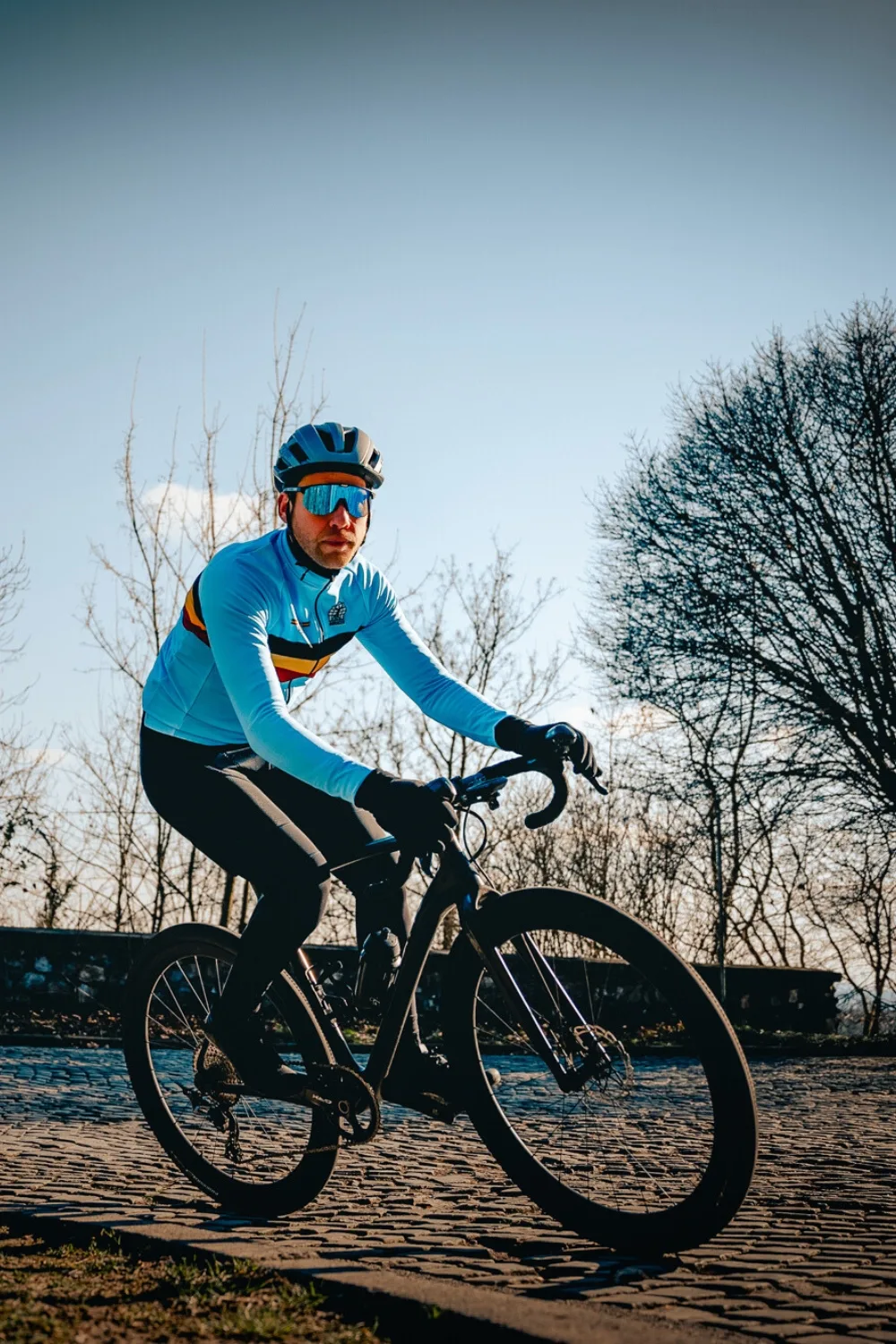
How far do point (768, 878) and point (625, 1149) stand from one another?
63.3 ft

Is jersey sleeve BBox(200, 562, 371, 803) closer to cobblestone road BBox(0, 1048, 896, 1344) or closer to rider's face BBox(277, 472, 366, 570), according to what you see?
rider's face BBox(277, 472, 366, 570)

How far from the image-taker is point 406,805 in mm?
3119

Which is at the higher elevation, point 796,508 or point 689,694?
point 796,508

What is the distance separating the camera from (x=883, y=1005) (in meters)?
21.9

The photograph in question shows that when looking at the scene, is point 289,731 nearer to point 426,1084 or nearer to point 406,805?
point 406,805

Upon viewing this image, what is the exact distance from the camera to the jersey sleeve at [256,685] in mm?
3248

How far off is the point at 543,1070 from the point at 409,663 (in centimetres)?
156

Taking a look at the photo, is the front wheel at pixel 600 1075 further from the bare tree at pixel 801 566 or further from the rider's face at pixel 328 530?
the bare tree at pixel 801 566

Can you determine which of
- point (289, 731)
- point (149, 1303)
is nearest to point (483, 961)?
point (289, 731)

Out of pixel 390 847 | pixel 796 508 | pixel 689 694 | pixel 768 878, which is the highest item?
pixel 796 508

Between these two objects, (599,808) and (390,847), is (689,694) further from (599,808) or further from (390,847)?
(390,847)

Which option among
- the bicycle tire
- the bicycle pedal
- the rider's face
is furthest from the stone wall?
the rider's face

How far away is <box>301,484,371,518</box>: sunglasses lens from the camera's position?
3750 millimetres

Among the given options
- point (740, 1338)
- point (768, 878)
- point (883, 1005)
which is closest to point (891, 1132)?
point (740, 1338)
